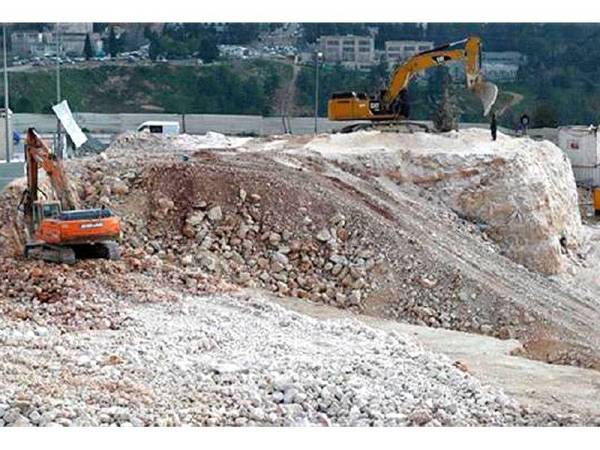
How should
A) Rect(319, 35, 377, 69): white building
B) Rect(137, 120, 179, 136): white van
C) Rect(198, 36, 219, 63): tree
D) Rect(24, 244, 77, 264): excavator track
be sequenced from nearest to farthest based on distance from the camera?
1. Rect(24, 244, 77, 264): excavator track
2. Rect(137, 120, 179, 136): white van
3. Rect(319, 35, 377, 69): white building
4. Rect(198, 36, 219, 63): tree

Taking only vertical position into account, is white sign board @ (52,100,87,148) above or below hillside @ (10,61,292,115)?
above

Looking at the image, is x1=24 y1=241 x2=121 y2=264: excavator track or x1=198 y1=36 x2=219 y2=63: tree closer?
x1=24 y1=241 x2=121 y2=264: excavator track

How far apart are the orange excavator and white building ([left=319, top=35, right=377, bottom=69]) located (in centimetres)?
2391

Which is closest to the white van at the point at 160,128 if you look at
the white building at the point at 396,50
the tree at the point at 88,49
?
the tree at the point at 88,49

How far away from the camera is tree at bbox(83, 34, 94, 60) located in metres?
37.6

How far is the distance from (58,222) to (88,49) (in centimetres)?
2507

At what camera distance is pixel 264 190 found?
16359 millimetres

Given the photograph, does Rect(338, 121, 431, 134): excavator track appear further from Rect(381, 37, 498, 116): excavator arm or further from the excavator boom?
Rect(381, 37, 498, 116): excavator arm

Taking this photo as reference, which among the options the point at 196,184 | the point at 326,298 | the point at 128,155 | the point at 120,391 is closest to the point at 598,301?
the point at 326,298

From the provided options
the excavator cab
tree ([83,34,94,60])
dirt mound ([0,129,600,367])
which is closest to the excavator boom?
dirt mound ([0,129,600,367])

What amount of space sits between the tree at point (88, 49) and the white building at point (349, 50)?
24.0 feet

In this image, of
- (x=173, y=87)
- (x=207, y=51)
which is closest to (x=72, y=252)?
(x=173, y=87)

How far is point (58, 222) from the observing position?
13.7m

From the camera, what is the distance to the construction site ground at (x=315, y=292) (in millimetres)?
10305
